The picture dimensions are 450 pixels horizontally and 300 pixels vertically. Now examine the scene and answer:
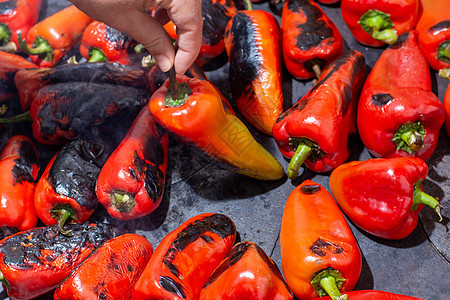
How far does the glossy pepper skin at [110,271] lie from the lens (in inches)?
48.4

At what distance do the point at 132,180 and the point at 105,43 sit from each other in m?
0.77

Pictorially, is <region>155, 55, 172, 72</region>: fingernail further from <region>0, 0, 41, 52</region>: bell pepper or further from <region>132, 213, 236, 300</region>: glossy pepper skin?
<region>0, 0, 41, 52</region>: bell pepper

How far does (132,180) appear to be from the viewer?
1448 millimetres

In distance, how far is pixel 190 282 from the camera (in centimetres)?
125

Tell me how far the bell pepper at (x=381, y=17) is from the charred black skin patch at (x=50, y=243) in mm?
1299

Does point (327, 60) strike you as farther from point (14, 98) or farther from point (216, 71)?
point (14, 98)

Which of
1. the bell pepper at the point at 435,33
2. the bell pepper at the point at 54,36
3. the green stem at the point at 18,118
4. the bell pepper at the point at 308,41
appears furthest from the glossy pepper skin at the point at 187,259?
the bell pepper at the point at 54,36

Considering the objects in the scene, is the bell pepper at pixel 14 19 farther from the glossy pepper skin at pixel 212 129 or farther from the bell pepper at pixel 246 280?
the bell pepper at pixel 246 280

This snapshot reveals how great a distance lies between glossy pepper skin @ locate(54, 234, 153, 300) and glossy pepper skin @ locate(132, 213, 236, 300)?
0.27ft

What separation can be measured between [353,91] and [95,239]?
1097 mm

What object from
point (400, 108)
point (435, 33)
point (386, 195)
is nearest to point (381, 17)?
point (435, 33)

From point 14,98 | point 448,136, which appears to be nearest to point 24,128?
point 14,98

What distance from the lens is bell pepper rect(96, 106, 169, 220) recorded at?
1450 mm

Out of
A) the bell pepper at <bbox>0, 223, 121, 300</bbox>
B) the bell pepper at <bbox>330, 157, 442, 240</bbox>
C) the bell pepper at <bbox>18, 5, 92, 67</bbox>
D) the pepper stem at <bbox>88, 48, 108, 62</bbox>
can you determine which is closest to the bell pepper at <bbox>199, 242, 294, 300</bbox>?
the bell pepper at <bbox>330, 157, 442, 240</bbox>
